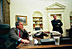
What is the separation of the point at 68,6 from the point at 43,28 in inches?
40.4

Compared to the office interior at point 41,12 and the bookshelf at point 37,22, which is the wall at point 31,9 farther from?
the bookshelf at point 37,22

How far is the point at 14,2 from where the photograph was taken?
268 centimetres

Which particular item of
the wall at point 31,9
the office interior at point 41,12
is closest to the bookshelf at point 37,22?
the office interior at point 41,12

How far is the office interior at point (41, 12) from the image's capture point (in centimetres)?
267

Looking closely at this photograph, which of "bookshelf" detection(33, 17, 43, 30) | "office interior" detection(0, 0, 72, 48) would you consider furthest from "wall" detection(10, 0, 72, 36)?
"bookshelf" detection(33, 17, 43, 30)

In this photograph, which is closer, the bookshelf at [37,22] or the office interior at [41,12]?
the office interior at [41,12]

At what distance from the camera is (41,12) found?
318 cm

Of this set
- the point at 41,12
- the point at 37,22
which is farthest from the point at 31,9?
the point at 37,22

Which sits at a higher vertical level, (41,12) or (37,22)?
(41,12)

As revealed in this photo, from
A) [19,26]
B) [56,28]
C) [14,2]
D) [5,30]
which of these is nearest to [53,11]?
[56,28]

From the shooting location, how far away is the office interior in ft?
8.74

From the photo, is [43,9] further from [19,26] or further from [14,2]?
[19,26]

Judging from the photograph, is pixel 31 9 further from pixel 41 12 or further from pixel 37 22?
pixel 37 22

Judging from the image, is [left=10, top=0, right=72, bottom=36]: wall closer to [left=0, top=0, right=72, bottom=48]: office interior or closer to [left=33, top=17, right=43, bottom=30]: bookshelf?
[left=0, top=0, right=72, bottom=48]: office interior
